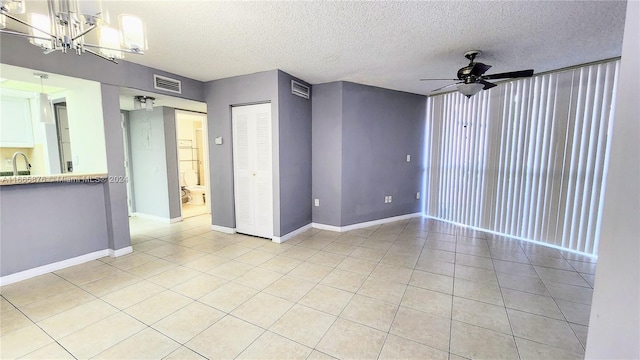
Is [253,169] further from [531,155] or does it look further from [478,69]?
[531,155]

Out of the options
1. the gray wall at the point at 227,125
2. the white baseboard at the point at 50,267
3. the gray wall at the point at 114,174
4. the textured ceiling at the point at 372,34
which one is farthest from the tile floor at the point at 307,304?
the textured ceiling at the point at 372,34

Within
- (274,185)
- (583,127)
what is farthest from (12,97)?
(583,127)

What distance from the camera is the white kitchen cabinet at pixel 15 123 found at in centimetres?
393

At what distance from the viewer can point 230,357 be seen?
64.8 inches

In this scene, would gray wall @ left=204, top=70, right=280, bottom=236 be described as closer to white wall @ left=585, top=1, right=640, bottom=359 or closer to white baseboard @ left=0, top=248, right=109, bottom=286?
white baseboard @ left=0, top=248, right=109, bottom=286

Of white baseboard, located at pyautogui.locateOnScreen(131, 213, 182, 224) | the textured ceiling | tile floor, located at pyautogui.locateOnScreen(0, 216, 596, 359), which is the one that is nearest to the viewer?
tile floor, located at pyautogui.locateOnScreen(0, 216, 596, 359)

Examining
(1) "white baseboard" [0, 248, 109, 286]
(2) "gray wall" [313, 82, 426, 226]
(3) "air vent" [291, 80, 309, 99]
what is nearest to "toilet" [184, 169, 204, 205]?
(1) "white baseboard" [0, 248, 109, 286]

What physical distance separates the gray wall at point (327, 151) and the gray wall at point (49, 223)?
9.83 ft

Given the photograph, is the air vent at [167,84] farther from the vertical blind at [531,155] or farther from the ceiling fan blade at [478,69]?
the vertical blind at [531,155]

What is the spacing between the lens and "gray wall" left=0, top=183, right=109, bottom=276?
2.55 metres

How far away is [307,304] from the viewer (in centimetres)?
223

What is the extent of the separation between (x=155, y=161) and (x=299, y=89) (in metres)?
3.09

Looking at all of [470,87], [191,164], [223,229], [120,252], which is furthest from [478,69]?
[191,164]

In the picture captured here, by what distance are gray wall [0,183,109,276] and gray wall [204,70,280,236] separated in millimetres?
1464
